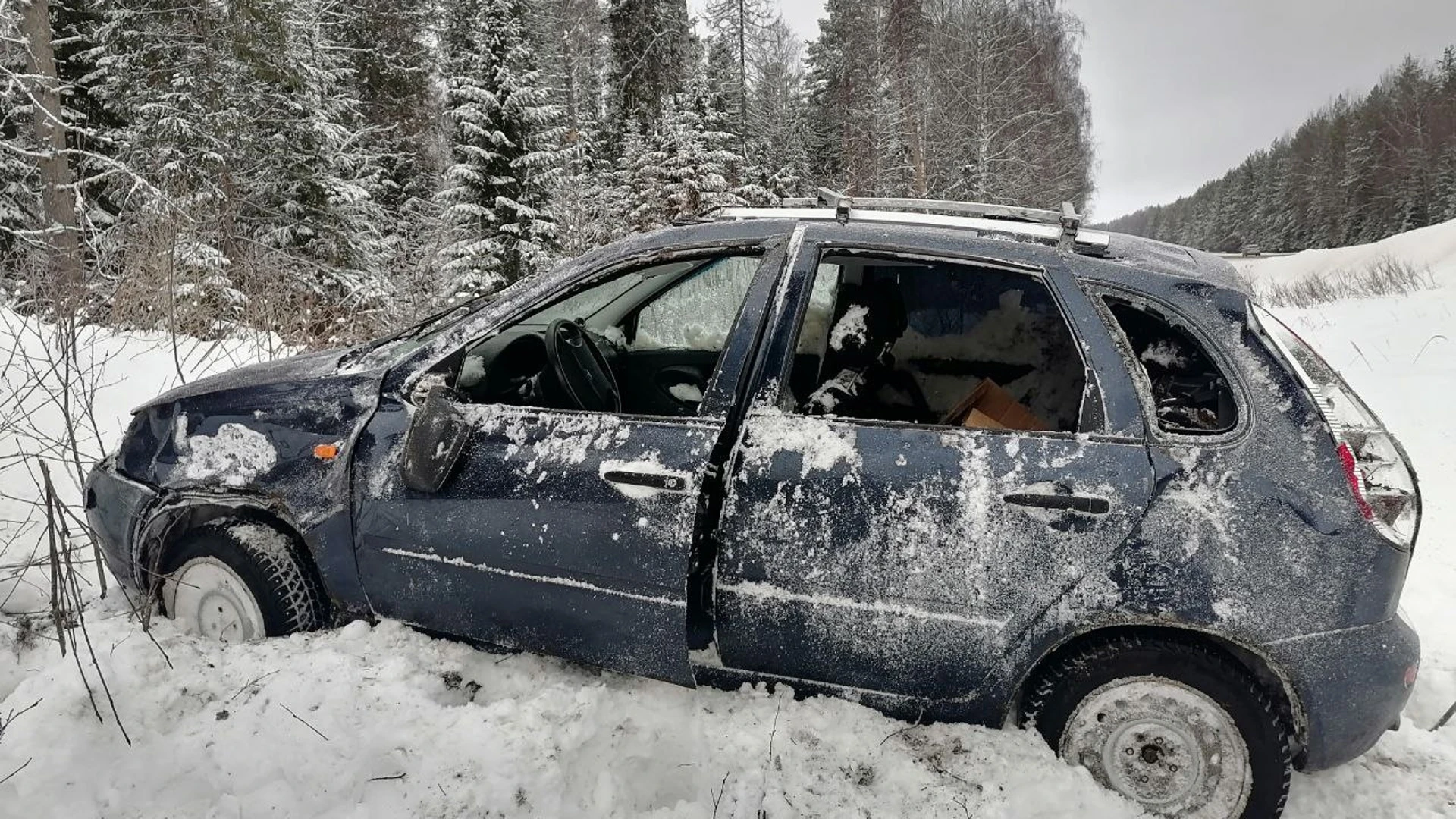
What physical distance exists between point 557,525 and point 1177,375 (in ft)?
6.82

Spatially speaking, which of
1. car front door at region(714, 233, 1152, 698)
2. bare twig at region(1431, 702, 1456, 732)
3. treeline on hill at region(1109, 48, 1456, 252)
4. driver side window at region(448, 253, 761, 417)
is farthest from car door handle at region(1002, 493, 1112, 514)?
treeline on hill at region(1109, 48, 1456, 252)

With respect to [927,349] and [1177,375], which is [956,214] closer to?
[927,349]

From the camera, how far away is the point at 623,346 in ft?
11.7

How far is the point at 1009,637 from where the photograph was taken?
2023mm

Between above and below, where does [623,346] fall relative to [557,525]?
above

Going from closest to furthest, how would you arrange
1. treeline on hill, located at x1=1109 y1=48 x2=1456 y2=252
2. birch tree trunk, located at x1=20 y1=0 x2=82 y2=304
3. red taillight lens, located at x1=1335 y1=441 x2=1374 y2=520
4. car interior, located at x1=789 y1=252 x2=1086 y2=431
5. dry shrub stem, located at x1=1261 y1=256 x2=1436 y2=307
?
red taillight lens, located at x1=1335 y1=441 x2=1374 y2=520 → car interior, located at x1=789 y1=252 x2=1086 y2=431 → birch tree trunk, located at x1=20 y1=0 x2=82 y2=304 → dry shrub stem, located at x1=1261 y1=256 x2=1436 y2=307 → treeline on hill, located at x1=1109 y1=48 x2=1456 y2=252

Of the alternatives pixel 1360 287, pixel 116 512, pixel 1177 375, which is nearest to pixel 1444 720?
pixel 1177 375

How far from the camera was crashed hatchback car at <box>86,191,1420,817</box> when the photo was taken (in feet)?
6.33

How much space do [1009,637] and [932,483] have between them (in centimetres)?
47

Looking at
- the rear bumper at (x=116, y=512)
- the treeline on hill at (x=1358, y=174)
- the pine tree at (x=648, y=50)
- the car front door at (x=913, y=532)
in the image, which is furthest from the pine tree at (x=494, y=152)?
the treeline on hill at (x=1358, y=174)

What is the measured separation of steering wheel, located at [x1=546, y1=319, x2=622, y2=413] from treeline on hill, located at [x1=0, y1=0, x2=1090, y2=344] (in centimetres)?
544

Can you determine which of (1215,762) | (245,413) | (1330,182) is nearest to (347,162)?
(245,413)

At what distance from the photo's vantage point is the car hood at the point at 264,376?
2678mm

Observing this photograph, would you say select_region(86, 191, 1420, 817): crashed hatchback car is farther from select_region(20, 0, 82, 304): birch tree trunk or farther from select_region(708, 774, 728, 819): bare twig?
select_region(20, 0, 82, 304): birch tree trunk
